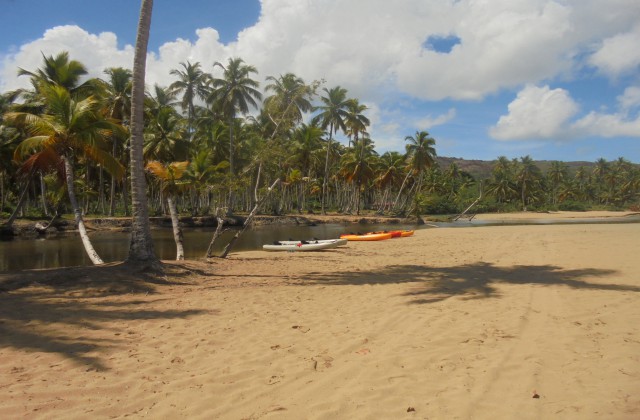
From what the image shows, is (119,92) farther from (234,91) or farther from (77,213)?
(77,213)

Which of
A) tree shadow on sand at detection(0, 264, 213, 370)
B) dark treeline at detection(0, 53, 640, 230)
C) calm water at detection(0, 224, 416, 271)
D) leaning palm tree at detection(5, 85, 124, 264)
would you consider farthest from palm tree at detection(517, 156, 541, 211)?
tree shadow on sand at detection(0, 264, 213, 370)

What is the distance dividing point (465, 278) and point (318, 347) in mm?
6386

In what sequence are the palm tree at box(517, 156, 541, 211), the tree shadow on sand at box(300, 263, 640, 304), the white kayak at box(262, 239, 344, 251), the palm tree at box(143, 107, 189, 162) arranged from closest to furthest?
the tree shadow on sand at box(300, 263, 640, 304)
the white kayak at box(262, 239, 344, 251)
the palm tree at box(143, 107, 189, 162)
the palm tree at box(517, 156, 541, 211)

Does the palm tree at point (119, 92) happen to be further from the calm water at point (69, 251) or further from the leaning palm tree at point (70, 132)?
the leaning palm tree at point (70, 132)

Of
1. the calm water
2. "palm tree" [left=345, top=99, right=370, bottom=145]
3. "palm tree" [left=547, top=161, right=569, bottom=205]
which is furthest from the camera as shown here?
"palm tree" [left=547, top=161, right=569, bottom=205]

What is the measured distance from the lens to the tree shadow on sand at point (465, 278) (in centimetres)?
864

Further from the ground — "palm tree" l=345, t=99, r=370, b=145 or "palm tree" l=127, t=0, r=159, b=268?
"palm tree" l=345, t=99, r=370, b=145

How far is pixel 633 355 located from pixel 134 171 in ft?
34.0

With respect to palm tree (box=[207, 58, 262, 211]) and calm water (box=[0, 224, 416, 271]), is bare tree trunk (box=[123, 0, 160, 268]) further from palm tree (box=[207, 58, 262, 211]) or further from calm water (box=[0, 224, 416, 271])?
palm tree (box=[207, 58, 262, 211])

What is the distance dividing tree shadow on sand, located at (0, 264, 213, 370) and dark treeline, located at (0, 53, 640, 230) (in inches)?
219

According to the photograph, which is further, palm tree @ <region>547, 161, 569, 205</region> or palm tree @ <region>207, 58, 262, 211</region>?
palm tree @ <region>547, 161, 569, 205</region>

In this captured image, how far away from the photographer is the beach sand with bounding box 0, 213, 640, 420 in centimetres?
370

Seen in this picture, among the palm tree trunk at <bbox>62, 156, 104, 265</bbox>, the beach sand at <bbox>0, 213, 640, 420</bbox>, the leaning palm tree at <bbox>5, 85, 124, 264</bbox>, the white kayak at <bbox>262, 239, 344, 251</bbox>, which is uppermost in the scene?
the leaning palm tree at <bbox>5, 85, 124, 264</bbox>

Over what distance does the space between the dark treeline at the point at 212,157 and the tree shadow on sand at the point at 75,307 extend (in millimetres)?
5554
